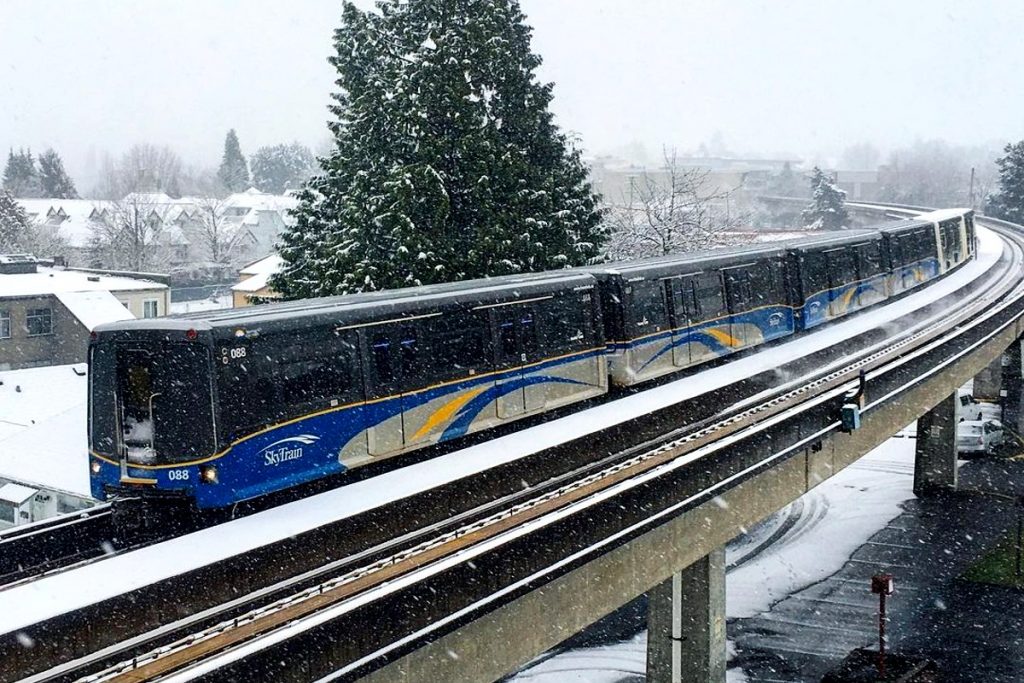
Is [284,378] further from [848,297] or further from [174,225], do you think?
[174,225]

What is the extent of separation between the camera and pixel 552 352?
20703 millimetres

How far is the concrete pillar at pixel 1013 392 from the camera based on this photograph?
160ft

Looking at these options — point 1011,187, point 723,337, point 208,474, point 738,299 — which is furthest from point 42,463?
point 1011,187

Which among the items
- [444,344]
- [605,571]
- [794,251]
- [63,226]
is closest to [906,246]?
[794,251]

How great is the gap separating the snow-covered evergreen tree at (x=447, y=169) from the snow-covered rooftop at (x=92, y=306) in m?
15.8

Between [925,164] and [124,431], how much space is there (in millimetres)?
141430

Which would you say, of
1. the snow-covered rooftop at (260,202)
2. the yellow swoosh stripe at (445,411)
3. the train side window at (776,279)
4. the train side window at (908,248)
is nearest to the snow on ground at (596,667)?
the yellow swoosh stripe at (445,411)

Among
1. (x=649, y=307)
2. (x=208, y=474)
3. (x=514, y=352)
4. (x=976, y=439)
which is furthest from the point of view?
(x=976, y=439)

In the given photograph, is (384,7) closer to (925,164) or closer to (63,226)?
(63,226)

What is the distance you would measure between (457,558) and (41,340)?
140ft

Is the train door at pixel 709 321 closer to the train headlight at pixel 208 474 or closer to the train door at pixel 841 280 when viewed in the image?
the train door at pixel 841 280

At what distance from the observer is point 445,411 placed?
17.9 metres

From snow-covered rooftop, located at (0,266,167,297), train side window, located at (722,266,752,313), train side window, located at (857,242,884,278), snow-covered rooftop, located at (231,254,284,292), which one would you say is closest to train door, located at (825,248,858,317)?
train side window, located at (857,242,884,278)

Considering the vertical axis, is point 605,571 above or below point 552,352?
below
